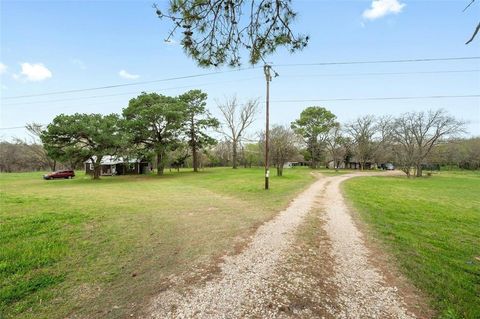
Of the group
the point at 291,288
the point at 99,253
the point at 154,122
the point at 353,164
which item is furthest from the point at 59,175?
the point at 353,164

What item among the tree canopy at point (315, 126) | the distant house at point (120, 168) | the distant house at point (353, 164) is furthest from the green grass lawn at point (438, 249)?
the distant house at point (353, 164)

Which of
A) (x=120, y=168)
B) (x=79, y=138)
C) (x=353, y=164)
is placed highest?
(x=79, y=138)

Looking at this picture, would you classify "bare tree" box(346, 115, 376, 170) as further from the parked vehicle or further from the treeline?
the parked vehicle

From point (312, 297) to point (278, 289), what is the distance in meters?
0.47

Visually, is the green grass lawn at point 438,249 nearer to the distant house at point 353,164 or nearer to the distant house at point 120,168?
the distant house at point 120,168

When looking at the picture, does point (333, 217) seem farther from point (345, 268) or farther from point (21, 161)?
point (21, 161)

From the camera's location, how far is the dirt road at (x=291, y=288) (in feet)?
9.84

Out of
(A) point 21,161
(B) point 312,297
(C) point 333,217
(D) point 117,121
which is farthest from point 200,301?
(A) point 21,161

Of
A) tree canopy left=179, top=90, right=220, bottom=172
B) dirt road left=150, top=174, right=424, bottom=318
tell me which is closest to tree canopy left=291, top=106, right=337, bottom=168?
tree canopy left=179, top=90, right=220, bottom=172

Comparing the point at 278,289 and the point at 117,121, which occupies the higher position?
the point at 117,121

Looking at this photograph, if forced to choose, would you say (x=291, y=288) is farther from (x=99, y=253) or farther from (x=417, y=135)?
(x=417, y=135)

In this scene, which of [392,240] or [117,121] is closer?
[392,240]

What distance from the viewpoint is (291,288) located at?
11.5 ft

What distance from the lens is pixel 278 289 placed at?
11.4 feet
